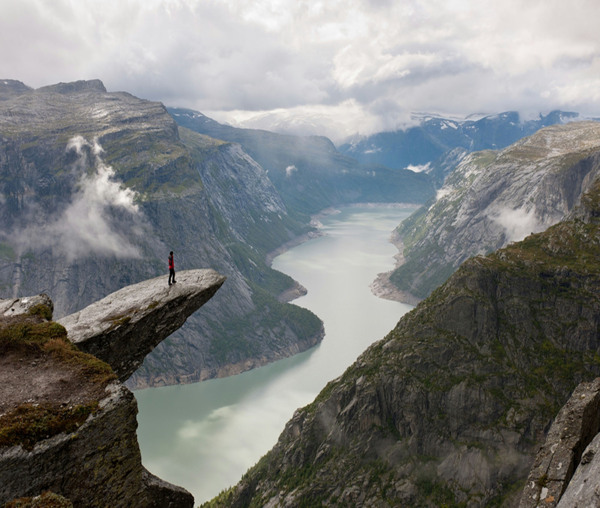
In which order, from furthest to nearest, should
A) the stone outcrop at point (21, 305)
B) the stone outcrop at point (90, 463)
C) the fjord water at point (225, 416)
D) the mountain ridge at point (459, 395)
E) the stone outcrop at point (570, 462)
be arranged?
the fjord water at point (225, 416)
the mountain ridge at point (459, 395)
the stone outcrop at point (21, 305)
the stone outcrop at point (90, 463)
the stone outcrop at point (570, 462)

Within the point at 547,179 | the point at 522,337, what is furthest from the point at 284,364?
the point at 547,179

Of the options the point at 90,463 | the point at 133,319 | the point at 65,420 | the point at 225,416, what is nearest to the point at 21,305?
the point at 133,319

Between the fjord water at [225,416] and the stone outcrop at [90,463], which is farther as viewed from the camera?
the fjord water at [225,416]

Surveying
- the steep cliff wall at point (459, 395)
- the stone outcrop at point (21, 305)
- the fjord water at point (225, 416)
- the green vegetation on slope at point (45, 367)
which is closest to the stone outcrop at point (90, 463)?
the green vegetation on slope at point (45, 367)

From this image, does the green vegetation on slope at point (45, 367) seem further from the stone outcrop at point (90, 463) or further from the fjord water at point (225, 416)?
the fjord water at point (225, 416)

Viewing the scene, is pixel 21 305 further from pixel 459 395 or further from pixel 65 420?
pixel 459 395

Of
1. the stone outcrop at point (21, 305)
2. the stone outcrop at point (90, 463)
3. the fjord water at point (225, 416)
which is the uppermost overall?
the stone outcrop at point (21, 305)
